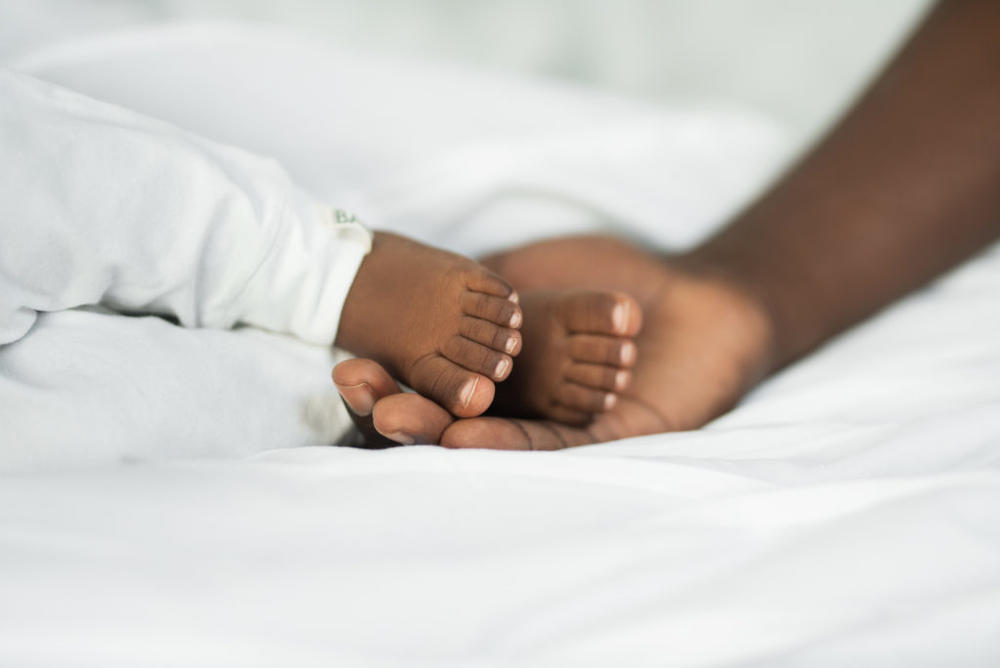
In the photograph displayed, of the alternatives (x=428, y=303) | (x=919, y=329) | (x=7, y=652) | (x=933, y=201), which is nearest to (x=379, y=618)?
(x=7, y=652)

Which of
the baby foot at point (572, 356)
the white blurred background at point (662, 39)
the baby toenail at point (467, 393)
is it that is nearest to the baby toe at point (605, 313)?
the baby foot at point (572, 356)

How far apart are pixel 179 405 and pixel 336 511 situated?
0.16 meters

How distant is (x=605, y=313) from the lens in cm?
60

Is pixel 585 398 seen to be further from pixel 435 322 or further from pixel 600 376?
pixel 435 322

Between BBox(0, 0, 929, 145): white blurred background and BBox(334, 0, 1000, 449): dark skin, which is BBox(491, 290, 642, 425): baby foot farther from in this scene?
BBox(0, 0, 929, 145): white blurred background

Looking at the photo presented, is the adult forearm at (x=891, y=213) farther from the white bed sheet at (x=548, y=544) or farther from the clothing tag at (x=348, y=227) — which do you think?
the clothing tag at (x=348, y=227)

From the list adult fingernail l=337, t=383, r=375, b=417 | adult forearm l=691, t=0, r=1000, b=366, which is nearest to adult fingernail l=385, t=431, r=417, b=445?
adult fingernail l=337, t=383, r=375, b=417

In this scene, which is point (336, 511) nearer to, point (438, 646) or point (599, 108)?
point (438, 646)

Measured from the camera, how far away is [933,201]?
0.77 metres

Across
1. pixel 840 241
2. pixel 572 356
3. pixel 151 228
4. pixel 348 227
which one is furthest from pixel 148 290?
pixel 840 241

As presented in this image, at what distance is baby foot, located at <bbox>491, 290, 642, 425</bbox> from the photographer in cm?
60

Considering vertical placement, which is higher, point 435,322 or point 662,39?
point 662,39

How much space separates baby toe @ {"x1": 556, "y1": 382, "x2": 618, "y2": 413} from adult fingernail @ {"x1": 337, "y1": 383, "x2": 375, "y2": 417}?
14 cm

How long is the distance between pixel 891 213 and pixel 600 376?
1.17ft
